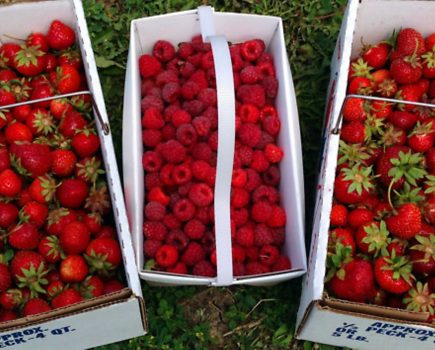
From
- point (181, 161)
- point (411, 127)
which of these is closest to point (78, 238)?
point (181, 161)

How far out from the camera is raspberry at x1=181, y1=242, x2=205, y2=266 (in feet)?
5.19

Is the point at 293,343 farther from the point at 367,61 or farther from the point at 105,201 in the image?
the point at 367,61

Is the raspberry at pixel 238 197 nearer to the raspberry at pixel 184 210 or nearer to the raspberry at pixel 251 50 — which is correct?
the raspberry at pixel 184 210

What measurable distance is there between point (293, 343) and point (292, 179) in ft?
1.89

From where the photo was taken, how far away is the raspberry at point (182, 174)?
1601 mm

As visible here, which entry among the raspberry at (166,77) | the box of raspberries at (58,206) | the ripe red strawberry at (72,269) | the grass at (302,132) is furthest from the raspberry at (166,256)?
the raspberry at (166,77)

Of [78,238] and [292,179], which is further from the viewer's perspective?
[292,179]

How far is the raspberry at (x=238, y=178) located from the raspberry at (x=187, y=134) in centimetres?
16

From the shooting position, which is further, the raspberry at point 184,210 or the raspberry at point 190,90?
the raspberry at point 190,90

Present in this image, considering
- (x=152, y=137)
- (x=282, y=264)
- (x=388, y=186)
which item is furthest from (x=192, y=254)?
(x=388, y=186)

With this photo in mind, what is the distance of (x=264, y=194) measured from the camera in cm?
165

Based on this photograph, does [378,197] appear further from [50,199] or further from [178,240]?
[50,199]

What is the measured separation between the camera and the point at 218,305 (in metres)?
1.88

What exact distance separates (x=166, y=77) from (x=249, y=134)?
1.09 ft
